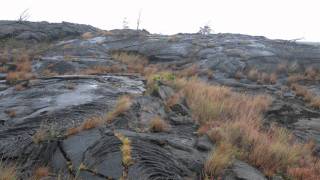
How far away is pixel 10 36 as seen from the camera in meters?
23.9

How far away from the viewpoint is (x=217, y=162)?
5.93 m

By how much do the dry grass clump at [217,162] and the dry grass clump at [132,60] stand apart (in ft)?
32.7

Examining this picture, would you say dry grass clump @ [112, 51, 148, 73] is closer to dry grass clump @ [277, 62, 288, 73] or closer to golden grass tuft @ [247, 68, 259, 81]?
golden grass tuft @ [247, 68, 259, 81]

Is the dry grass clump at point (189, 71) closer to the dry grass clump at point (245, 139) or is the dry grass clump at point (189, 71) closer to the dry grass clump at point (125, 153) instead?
the dry grass clump at point (245, 139)

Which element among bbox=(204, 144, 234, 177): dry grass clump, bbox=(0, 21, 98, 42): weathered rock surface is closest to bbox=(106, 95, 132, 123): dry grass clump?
bbox=(204, 144, 234, 177): dry grass clump

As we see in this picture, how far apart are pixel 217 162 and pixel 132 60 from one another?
1308 centimetres

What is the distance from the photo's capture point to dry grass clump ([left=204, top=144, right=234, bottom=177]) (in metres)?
5.84

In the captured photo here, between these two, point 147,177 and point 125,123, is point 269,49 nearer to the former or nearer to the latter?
point 125,123

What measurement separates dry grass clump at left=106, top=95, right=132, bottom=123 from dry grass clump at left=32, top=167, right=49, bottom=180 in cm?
183

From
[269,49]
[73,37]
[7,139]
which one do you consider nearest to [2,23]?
[73,37]

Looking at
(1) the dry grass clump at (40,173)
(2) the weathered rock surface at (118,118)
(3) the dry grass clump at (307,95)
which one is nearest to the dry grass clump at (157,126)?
(2) the weathered rock surface at (118,118)

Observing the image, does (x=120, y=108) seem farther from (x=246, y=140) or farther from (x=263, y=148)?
(x=263, y=148)

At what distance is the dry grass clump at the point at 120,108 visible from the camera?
7160 millimetres

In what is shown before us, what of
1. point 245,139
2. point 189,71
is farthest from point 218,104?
point 189,71
